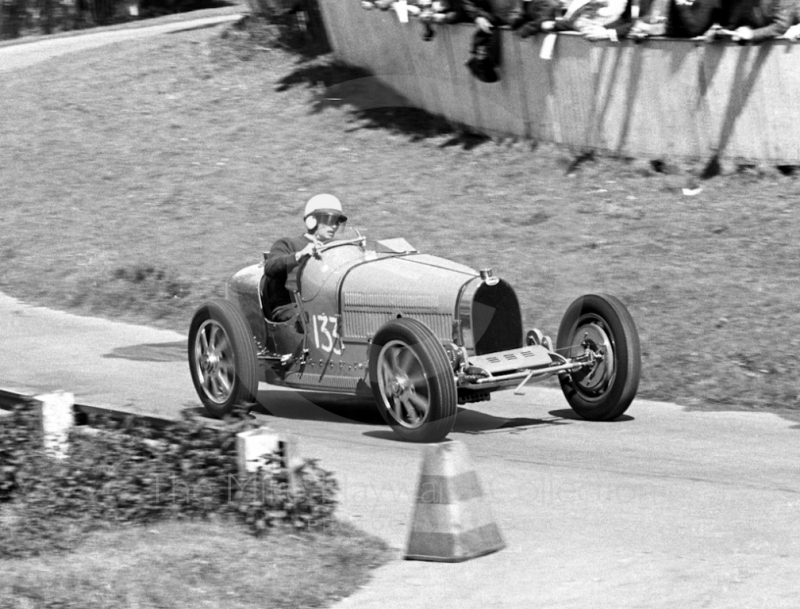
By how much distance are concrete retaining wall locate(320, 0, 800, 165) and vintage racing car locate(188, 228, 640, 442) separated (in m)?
6.27

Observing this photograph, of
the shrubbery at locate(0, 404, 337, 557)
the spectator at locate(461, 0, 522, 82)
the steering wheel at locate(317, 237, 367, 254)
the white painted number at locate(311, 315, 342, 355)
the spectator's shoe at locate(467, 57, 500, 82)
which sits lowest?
the white painted number at locate(311, 315, 342, 355)

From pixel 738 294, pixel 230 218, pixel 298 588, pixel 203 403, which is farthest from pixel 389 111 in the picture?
pixel 298 588

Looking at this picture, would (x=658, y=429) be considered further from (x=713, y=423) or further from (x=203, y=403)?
(x=203, y=403)

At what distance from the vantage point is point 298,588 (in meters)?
5.76

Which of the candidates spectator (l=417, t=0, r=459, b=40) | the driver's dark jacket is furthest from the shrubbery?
spectator (l=417, t=0, r=459, b=40)

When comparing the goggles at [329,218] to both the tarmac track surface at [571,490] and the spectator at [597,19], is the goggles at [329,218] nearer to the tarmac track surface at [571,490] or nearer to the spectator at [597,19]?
the tarmac track surface at [571,490]

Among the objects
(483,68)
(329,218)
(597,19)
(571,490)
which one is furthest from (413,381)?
(483,68)

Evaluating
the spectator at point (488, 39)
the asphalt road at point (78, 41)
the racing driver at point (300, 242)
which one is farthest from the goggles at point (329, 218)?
the asphalt road at point (78, 41)

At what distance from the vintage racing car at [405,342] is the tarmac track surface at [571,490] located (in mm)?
301

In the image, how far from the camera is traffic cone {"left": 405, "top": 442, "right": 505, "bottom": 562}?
616 cm

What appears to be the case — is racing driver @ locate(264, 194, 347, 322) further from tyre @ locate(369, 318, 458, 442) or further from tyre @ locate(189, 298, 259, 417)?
tyre @ locate(369, 318, 458, 442)

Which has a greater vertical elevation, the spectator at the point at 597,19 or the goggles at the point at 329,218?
the spectator at the point at 597,19

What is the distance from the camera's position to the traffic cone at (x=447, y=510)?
6.16 metres

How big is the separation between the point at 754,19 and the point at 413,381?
784 centimetres
